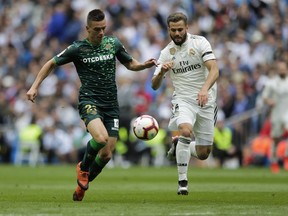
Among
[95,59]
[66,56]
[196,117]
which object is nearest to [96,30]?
[95,59]

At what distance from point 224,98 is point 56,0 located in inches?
310

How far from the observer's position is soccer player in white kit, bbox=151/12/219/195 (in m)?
13.7

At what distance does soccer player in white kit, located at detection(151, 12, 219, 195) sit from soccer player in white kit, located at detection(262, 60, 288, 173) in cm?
810

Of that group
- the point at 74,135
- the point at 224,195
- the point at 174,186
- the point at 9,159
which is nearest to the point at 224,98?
the point at 74,135

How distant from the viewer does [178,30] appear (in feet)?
45.0

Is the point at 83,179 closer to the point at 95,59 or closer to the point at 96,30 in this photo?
the point at 95,59

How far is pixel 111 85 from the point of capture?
13.0m

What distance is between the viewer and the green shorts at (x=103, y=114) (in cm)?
1268

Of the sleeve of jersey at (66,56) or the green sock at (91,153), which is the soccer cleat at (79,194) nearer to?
the green sock at (91,153)

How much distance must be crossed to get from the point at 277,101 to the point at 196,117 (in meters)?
8.89

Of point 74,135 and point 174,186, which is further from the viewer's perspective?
point 74,135

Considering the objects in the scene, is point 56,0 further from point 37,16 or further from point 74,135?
point 74,135

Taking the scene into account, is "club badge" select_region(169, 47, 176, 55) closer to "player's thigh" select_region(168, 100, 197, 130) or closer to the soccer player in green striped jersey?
"player's thigh" select_region(168, 100, 197, 130)

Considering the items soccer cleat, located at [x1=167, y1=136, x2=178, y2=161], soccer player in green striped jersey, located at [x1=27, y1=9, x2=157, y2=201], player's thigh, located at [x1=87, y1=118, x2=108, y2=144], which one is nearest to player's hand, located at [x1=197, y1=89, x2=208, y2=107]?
soccer player in green striped jersey, located at [x1=27, y1=9, x2=157, y2=201]
